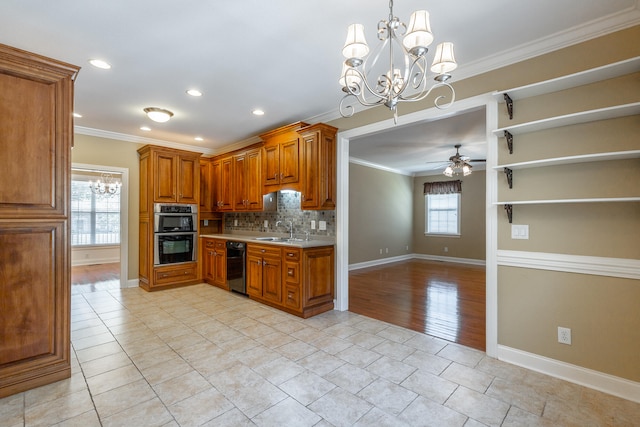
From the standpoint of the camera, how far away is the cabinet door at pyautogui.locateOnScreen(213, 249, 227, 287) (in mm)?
5032

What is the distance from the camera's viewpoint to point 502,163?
8.73 ft

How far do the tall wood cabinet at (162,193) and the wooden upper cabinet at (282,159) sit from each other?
1.63 meters

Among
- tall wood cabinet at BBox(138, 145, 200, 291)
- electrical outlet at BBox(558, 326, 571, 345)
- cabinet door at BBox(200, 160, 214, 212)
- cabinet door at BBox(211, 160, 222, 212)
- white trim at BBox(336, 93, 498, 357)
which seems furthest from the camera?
cabinet door at BBox(200, 160, 214, 212)

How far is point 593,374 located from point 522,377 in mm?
469

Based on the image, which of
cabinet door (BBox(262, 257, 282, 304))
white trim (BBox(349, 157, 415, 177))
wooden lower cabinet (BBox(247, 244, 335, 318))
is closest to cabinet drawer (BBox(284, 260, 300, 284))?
wooden lower cabinet (BBox(247, 244, 335, 318))

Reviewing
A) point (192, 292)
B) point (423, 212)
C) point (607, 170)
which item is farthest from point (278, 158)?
point (423, 212)

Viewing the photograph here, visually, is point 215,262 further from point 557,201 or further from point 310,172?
point 557,201

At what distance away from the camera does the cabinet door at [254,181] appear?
4.88 metres

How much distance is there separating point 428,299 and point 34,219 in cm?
472

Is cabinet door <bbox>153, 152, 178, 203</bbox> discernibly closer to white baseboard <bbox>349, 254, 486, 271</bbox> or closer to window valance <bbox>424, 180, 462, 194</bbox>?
white baseboard <bbox>349, 254, 486, 271</bbox>

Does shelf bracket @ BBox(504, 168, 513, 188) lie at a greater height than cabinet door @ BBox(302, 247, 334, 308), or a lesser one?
greater

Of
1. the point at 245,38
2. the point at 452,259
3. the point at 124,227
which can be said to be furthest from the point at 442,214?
the point at 124,227

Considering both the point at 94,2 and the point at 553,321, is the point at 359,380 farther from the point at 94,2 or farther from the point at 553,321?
the point at 94,2

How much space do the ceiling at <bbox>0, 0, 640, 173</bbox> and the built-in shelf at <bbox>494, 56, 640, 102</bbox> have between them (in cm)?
35
